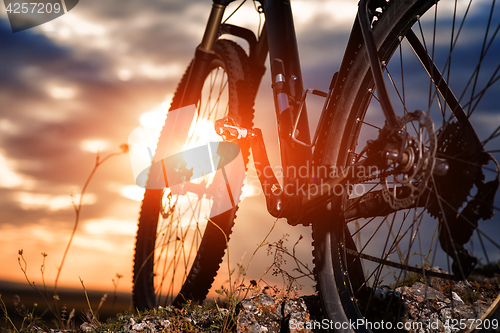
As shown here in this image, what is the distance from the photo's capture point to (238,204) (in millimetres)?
2639

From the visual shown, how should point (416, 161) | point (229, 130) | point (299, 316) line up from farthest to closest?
point (229, 130) < point (299, 316) < point (416, 161)

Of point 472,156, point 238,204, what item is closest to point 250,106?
point 238,204

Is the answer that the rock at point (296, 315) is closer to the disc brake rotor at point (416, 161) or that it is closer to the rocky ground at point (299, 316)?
the rocky ground at point (299, 316)

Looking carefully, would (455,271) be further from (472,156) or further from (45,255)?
(45,255)

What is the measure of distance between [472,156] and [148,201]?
2.49 metres

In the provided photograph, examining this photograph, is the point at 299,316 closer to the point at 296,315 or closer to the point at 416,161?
the point at 296,315

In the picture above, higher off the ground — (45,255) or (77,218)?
(77,218)

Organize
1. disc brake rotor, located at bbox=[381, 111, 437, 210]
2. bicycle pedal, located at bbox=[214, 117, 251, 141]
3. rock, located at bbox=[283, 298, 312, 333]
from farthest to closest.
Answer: bicycle pedal, located at bbox=[214, 117, 251, 141]
rock, located at bbox=[283, 298, 312, 333]
disc brake rotor, located at bbox=[381, 111, 437, 210]

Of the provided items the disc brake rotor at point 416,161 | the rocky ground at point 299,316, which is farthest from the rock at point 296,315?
the disc brake rotor at point 416,161

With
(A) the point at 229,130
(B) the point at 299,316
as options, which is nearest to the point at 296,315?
(B) the point at 299,316

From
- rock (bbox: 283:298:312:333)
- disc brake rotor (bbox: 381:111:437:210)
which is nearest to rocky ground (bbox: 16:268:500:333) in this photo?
rock (bbox: 283:298:312:333)

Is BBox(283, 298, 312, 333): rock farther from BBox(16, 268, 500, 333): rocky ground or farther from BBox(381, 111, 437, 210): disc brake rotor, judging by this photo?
BBox(381, 111, 437, 210): disc brake rotor

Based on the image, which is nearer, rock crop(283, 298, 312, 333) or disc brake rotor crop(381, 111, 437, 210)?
disc brake rotor crop(381, 111, 437, 210)

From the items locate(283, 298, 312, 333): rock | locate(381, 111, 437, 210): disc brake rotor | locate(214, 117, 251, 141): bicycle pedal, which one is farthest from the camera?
locate(214, 117, 251, 141): bicycle pedal
